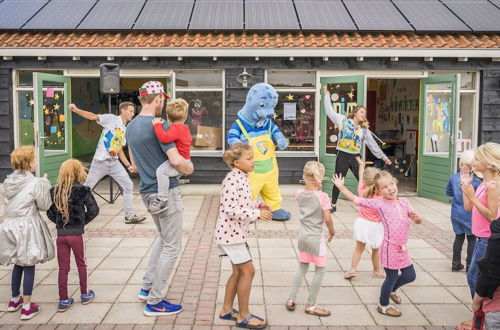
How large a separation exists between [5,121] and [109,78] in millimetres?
3389

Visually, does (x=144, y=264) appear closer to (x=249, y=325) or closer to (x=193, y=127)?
(x=249, y=325)

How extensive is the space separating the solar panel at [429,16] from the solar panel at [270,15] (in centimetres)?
258

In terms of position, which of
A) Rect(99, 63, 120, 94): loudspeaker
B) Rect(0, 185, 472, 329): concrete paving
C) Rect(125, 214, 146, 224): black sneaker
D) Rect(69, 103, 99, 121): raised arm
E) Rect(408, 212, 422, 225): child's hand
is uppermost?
Rect(99, 63, 120, 94): loudspeaker

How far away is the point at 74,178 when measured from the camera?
475 centimetres

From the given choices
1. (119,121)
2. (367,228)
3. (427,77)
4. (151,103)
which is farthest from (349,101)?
(151,103)

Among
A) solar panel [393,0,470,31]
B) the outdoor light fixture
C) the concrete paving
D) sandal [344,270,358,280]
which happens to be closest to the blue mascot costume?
the concrete paving

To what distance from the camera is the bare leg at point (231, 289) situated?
4.38m

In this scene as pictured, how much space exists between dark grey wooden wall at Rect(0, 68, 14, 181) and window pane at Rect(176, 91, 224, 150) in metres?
3.56

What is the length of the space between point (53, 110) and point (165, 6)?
12.0 feet

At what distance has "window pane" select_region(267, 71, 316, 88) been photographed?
38.0 ft

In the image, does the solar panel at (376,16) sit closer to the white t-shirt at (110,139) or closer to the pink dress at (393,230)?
the white t-shirt at (110,139)

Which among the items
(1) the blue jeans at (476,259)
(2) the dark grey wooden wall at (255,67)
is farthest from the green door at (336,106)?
(1) the blue jeans at (476,259)

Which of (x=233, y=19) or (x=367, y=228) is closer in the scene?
(x=367, y=228)

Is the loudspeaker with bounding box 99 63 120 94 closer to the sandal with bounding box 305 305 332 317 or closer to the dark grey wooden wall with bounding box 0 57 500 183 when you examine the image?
the dark grey wooden wall with bounding box 0 57 500 183
